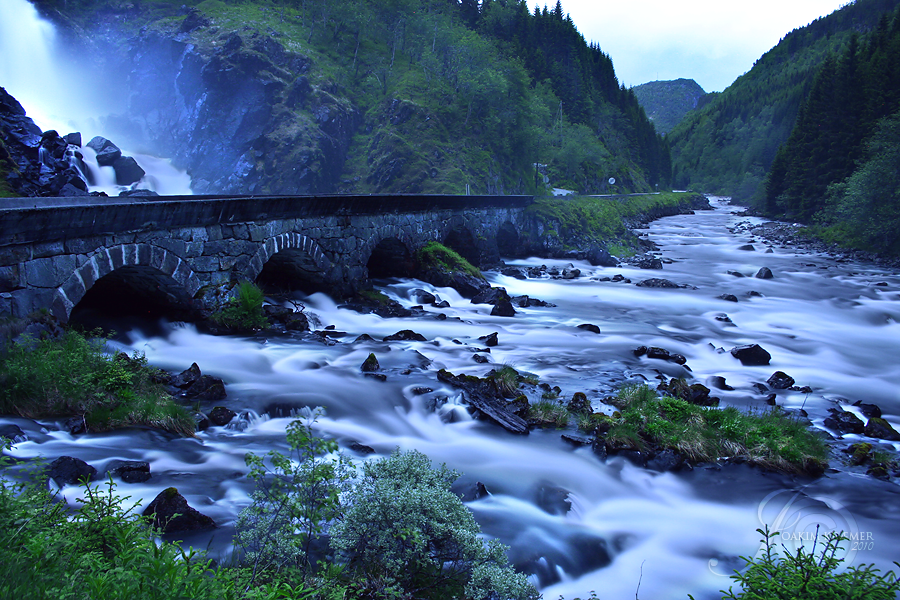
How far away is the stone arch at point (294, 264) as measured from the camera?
13367 millimetres

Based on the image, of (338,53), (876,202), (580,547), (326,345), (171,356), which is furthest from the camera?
(338,53)

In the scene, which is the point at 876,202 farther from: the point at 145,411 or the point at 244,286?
the point at 145,411

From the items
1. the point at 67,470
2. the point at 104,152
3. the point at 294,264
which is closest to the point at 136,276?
the point at 294,264

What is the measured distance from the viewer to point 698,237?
45312mm

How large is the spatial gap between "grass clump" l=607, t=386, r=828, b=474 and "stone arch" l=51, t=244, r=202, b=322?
335 inches

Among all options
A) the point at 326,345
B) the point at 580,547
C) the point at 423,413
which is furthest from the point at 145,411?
the point at 580,547

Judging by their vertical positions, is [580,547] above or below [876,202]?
below

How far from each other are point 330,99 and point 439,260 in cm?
3834

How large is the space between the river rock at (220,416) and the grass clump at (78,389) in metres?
0.36

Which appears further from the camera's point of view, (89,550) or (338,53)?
(338,53)

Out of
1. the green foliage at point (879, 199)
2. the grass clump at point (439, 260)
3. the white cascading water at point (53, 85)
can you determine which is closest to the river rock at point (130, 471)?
the grass clump at point (439, 260)

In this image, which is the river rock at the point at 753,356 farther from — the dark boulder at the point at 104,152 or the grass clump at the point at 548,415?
the dark boulder at the point at 104,152

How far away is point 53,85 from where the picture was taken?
57281 millimetres

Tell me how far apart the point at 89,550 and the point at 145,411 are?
413cm
